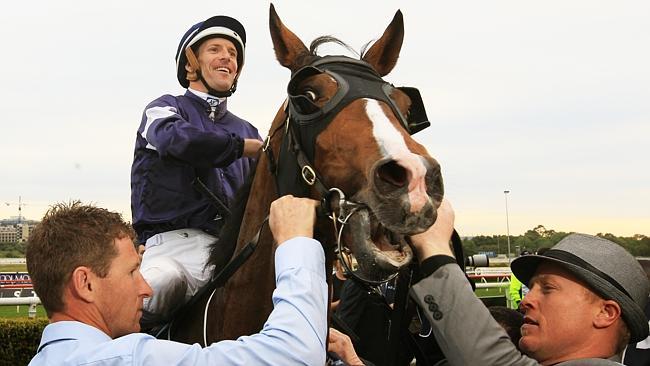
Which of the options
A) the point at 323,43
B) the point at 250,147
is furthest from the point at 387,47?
the point at 250,147

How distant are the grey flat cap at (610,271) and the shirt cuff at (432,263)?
42 cm

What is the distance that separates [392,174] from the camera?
1.86 meters

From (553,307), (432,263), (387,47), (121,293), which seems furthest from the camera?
(387,47)

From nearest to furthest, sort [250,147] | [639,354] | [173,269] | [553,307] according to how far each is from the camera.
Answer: [553,307]
[173,269]
[250,147]
[639,354]

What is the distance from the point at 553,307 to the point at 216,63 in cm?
201

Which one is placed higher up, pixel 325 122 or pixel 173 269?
pixel 325 122

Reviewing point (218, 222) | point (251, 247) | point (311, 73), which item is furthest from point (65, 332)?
point (218, 222)

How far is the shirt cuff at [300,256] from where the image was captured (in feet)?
5.41

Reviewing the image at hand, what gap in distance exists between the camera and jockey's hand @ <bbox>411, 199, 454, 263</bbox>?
6.93 feet

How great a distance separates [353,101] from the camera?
212cm

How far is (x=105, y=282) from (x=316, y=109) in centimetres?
91

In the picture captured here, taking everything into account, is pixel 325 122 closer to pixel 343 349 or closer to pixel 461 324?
pixel 461 324

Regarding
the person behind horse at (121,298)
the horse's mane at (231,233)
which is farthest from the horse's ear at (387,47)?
the person behind horse at (121,298)

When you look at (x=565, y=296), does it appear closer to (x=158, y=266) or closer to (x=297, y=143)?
(x=297, y=143)
